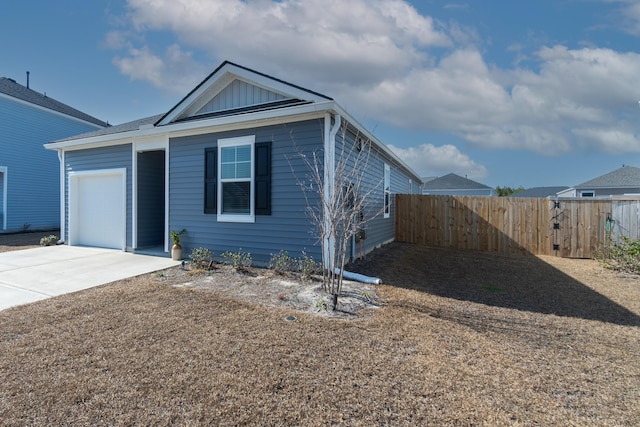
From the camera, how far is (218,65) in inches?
292

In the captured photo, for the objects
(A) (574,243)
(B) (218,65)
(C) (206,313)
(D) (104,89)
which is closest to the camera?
(C) (206,313)

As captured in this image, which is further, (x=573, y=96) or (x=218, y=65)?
(x=573, y=96)

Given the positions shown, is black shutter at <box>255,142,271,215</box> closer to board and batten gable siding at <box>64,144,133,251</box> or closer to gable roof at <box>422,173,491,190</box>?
board and batten gable siding at <box>64,144,133,251</box>

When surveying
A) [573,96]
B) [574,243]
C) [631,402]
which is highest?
[573,96]

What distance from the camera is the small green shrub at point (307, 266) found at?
238 inches

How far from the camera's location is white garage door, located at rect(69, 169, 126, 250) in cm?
924

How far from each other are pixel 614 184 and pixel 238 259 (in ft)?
98.2

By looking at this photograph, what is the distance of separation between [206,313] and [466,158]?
26882mm

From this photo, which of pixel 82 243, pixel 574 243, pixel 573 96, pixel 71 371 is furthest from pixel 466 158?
pixel 71 371

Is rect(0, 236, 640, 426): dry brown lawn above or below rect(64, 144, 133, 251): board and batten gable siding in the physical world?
below

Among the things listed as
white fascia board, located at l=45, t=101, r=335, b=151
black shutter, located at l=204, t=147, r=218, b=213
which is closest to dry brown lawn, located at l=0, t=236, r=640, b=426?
black shutter, located at l=204, t=147, r=218, b=213

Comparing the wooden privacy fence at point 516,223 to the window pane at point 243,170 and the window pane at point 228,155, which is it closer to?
the window pane at point 243,170

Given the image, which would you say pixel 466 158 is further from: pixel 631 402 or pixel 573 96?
pixel 631 402

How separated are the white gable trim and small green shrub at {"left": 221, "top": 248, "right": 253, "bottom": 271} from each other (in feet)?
11.7
